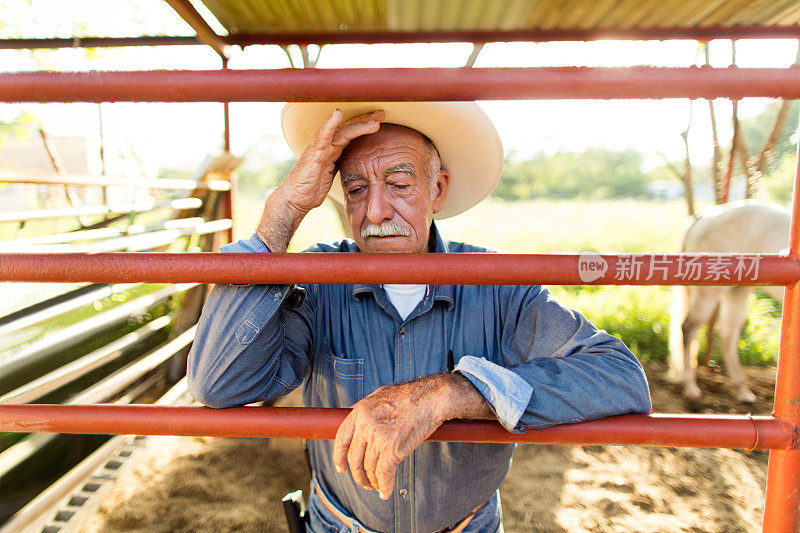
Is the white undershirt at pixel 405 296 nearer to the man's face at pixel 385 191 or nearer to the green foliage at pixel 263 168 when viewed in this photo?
the man's face at pixel 385 191

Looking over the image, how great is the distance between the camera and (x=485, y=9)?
2.68 m

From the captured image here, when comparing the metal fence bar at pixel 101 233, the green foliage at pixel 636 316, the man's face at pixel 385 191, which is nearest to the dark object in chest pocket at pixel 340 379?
the man's face at pixel 385 191

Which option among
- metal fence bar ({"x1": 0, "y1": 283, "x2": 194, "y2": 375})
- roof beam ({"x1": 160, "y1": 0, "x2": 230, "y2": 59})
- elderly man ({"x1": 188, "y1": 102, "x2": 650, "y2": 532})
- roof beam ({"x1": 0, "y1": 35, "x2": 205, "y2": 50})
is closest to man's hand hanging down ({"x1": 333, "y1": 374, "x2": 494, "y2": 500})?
elderly man ({"x1": 188, "y1": 102, "x2": 650, "y2": 532})

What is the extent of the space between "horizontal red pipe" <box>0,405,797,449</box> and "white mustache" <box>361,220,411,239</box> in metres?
0.62

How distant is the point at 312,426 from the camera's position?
837 millimetres

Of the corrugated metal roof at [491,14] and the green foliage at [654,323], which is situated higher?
the corrugated metal roof at [491,14]

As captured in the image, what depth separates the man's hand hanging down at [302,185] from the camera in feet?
3.69

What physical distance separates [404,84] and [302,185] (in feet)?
1.50

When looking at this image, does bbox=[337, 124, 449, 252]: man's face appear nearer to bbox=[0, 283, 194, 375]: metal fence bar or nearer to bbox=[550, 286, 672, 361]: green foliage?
bbox=[0, 283, 194, 375]: metal fence bar

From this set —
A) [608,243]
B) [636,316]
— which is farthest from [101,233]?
[608,243]

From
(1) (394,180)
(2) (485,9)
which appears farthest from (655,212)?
(1) (394,180)

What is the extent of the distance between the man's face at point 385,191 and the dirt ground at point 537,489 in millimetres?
1751

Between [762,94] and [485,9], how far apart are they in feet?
7.31

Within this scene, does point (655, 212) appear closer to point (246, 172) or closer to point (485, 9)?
point (485, 9)
